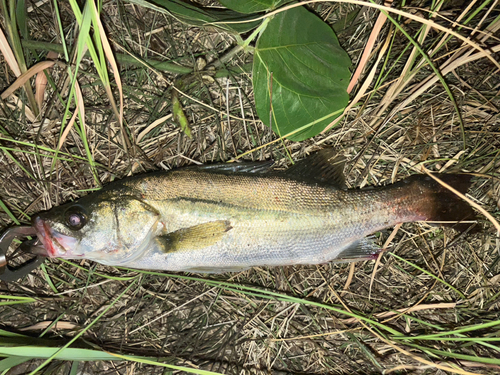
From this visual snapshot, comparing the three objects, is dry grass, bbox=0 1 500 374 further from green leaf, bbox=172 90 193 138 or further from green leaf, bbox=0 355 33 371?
green leaf, bbox=0 355 33 371

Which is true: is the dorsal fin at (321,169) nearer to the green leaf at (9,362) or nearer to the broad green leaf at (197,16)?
the broad green leaf at (197,16)

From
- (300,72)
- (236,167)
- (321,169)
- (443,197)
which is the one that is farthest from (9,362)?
(443,197)

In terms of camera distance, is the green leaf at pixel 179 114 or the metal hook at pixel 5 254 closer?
the metal hook at pixel 5 254

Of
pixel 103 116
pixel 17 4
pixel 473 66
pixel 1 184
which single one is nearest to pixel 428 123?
pixel 473 66

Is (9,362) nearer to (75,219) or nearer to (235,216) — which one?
(75,219)

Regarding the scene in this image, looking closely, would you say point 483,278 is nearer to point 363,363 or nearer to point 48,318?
point 363,363

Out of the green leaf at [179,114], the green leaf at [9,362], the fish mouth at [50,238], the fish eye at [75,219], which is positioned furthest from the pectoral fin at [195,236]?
the green leaf at [9,362]
